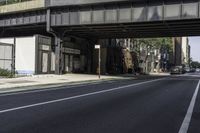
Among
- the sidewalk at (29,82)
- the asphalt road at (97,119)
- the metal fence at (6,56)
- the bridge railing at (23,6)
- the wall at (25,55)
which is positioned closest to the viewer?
the asphalt road at (97,119)

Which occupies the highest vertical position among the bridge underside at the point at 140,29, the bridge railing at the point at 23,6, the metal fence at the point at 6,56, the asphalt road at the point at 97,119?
the bridge railing at the point at 23,6

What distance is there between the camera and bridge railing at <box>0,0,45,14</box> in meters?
53.4

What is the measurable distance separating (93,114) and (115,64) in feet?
204

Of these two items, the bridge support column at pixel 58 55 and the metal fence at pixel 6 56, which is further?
the bridge support column at pixel 58 55

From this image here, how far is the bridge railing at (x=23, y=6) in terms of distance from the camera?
53.4m

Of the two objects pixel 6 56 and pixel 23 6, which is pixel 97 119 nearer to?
pixel 6 56

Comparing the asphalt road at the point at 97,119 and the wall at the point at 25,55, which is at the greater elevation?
the wall at the point at 25,55

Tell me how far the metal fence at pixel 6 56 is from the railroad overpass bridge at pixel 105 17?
532 centimetres

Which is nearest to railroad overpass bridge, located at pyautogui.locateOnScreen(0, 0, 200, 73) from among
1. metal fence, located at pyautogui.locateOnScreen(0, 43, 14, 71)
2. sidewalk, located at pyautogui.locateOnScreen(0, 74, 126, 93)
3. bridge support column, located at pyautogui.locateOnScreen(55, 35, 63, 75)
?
bridge support column, located at pyautogui.locateOnScreen(55, 35, 63, 75)

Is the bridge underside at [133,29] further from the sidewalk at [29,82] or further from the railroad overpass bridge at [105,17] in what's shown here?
the sidewalk at [29,82]

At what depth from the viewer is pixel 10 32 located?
67.6 metres

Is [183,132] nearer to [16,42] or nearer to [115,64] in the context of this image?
[16,42]

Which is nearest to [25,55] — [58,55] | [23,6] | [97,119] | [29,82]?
[58,55]

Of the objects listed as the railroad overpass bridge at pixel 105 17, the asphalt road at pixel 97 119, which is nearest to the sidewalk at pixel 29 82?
the railroad overpass bridge at pixel 105 17
